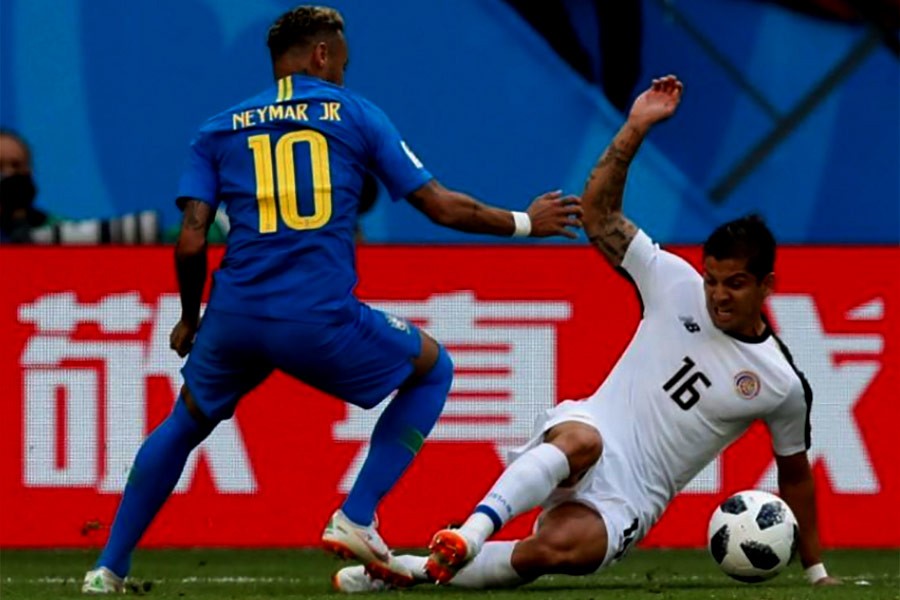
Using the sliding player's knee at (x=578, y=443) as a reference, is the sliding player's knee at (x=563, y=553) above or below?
below

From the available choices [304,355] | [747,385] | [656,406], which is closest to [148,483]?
[304,355]

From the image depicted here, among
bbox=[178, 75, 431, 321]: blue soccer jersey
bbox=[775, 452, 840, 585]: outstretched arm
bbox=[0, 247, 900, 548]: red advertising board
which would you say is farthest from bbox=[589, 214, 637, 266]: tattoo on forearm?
bbox=[0, 247, 900, 548]: red advertising board

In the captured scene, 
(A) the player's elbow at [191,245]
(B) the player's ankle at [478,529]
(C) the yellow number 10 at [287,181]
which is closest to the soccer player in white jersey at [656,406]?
(B) the player's ankle at [478,529]

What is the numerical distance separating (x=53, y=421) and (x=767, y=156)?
494 centimetres

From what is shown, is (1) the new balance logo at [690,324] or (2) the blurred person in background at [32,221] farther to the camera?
(2) the blurred person in background at [32,221]

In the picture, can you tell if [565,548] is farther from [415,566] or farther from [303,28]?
[303,28]

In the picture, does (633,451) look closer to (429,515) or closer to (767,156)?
(429,515)

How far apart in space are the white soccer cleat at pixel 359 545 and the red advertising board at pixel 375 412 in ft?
8.86

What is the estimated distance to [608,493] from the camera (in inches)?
328

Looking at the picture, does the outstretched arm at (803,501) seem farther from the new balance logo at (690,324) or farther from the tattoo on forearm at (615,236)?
the tattoo on forearm at (615,236)

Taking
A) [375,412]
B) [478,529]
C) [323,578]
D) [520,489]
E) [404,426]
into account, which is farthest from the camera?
[375,412]

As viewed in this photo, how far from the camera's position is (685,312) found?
8477 mm

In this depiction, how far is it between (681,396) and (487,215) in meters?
0.91

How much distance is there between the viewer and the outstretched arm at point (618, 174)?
8.38 m
